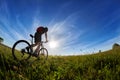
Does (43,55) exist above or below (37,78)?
above

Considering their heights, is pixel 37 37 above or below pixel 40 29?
below

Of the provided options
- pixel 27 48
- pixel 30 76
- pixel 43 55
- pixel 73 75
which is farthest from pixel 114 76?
Result: pixel 43 55

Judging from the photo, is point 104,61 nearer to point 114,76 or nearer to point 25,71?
point 114,76

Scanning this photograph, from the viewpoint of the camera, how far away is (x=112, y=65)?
35.3ft

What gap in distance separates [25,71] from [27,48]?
146 inches

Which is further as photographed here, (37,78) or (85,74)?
(85,74)

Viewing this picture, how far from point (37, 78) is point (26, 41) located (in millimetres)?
4674

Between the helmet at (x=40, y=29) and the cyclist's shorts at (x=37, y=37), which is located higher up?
the helmet at (x=40, y=29)

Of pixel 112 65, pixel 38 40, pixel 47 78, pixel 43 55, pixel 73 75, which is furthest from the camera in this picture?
pixel 43 55

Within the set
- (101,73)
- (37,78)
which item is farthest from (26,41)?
(101,73)

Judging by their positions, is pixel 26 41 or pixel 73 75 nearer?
pixel 73 75

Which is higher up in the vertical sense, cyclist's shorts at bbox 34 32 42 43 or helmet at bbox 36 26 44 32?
helmet at bbox 36 26 44 32

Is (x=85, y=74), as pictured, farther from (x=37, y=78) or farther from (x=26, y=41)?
(x=26, y=41)

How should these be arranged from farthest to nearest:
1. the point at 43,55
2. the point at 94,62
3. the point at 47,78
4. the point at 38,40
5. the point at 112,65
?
the point at 43,55, the point at 38,40, the point at 94,62, the point at 112,65, the point at 47,78
